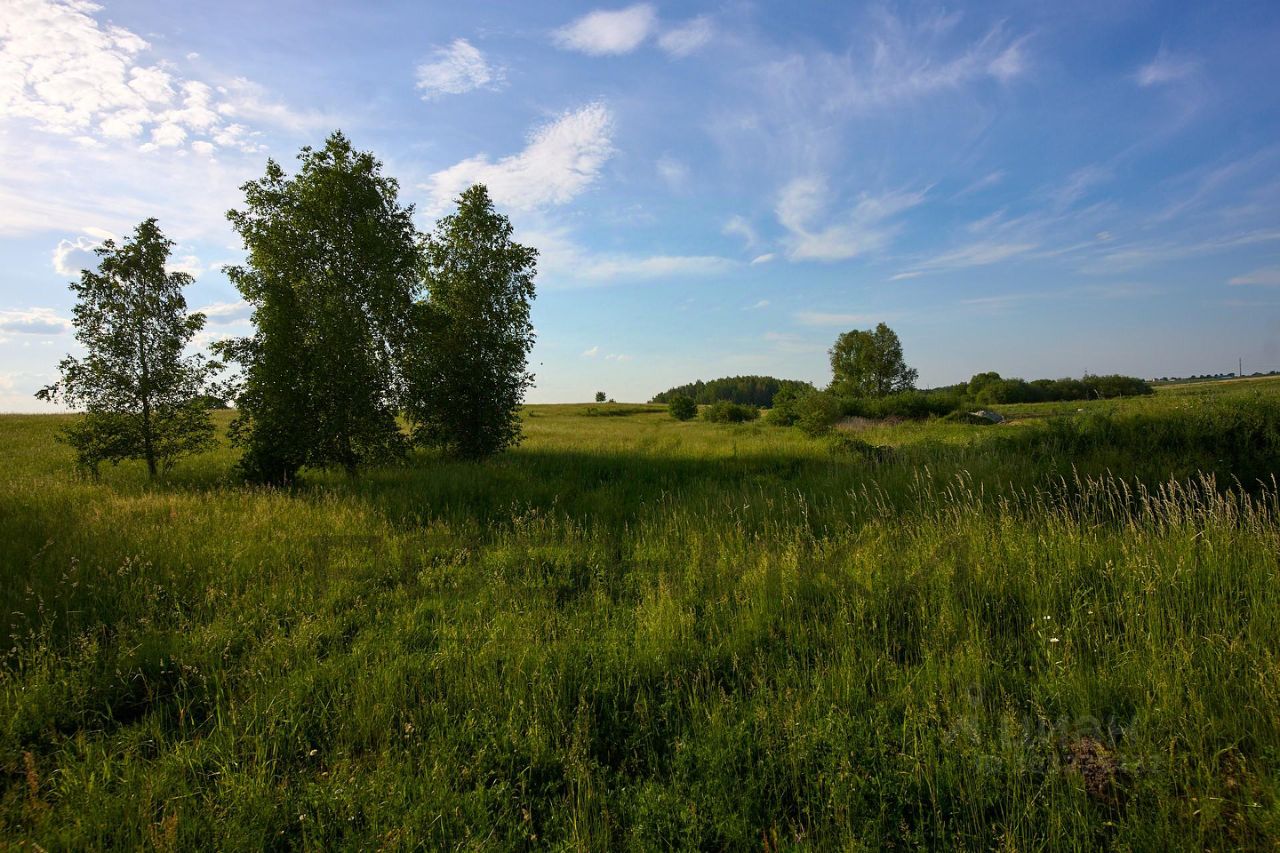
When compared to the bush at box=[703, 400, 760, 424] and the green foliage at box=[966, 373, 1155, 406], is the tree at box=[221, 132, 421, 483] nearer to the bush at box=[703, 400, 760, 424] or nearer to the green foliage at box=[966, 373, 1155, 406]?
the bush at box=[703, 400, 760, 424]

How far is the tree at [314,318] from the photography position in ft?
41.3

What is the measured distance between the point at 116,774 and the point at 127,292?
14947mm

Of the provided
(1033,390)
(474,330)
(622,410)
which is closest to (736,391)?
(622,410)

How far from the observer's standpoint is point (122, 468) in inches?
572

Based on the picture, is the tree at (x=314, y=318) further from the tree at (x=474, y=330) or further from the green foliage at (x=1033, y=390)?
the green foliage at (x=1033, y=390)

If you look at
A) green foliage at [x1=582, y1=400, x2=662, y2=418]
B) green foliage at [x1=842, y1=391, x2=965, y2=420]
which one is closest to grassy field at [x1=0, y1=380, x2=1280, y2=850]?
green foliage at [x1=842, y1=391, x2=965, y2=420]

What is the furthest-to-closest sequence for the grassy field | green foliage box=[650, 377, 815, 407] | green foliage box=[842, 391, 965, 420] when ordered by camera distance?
green foliage box=[650, 377, 815, 407], green foliage box=[842, 391, 965, 420], the grassy field

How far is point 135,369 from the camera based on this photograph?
13.3 meters

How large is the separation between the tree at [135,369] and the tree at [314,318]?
2164 millimetres

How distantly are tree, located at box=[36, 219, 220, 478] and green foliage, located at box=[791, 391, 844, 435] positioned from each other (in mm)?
23168

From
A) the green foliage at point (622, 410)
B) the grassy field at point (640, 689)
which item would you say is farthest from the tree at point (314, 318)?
the green foliage at point (622, 410)

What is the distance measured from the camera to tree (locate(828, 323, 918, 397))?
5381cm

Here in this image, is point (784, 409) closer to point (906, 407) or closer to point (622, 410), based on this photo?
point (906, 407)

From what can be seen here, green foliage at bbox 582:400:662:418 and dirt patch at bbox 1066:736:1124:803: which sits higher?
green foliage at bbox 582:400:662:418
